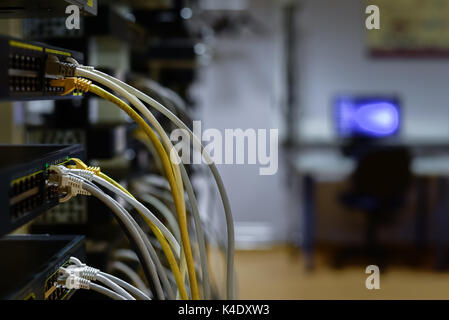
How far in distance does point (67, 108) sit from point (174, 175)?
0.52 metres

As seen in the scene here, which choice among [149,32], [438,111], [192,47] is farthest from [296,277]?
[149,32]

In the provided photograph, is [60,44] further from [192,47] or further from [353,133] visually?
[353,133]

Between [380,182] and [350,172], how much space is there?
25 cm

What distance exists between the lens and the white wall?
3.89m

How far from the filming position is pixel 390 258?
368 cm

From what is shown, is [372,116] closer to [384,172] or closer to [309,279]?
[384,172]

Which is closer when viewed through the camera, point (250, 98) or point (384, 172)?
point (384, 172)

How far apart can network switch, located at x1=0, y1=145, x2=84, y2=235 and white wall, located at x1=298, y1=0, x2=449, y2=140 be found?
343cm

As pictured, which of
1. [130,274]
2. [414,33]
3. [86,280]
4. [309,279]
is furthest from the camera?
[414,33]

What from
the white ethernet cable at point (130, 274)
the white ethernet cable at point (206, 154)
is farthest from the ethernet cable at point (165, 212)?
the white ethernet cable at point (206, 154)

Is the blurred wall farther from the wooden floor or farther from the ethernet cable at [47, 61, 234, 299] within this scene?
the ethernet cable at [47, 61, 234, 299]

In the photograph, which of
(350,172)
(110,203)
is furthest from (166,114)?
(350,172)

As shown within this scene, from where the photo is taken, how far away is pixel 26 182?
0.53m

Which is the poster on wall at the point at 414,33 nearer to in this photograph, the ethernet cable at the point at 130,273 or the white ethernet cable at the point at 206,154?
the ethernet cable at the point at 130,273
